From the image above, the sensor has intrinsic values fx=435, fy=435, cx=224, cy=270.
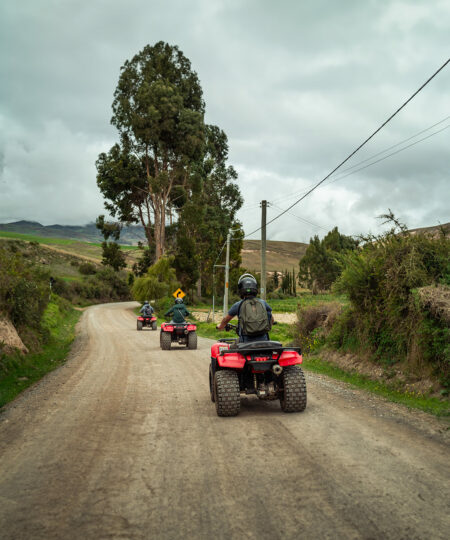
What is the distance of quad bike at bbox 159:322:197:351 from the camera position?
1591cm

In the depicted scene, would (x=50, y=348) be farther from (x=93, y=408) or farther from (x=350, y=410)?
(x=350, y=410)

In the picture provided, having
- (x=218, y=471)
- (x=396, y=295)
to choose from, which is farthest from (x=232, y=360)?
(x=396, y=295)

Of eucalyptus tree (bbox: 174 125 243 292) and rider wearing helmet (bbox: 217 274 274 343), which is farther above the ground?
eucalyptus tree (bbox: 174 125 243 292)

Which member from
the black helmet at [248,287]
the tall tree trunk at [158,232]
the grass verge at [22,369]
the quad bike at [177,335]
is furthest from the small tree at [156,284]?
the black helmet at [248,287]

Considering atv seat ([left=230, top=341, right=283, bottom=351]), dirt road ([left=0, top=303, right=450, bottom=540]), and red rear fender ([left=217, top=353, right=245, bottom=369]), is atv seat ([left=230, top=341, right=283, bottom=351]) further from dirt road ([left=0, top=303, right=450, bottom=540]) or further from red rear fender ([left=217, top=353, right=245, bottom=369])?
dirt road ([left=0, top=303, right=450, bottom=540])

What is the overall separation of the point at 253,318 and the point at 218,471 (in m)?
2.67

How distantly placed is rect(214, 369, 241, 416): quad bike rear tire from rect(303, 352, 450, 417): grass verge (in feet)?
9.32

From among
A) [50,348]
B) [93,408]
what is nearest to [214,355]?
[93,408]

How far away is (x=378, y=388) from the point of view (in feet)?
27.2

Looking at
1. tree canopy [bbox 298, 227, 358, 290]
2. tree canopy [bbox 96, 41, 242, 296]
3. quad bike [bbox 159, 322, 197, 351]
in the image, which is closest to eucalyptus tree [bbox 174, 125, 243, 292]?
tree canopy [bbox 96, 41, 242, 296]

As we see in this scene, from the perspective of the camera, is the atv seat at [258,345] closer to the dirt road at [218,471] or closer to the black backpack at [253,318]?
the black backpack at [253,318]

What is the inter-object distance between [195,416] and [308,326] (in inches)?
332

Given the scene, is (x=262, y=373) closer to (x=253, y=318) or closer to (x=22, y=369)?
(x=253, y=318)

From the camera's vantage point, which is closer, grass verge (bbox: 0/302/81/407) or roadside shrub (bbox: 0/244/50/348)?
grass verge (bbox: 0/302/81/407)
